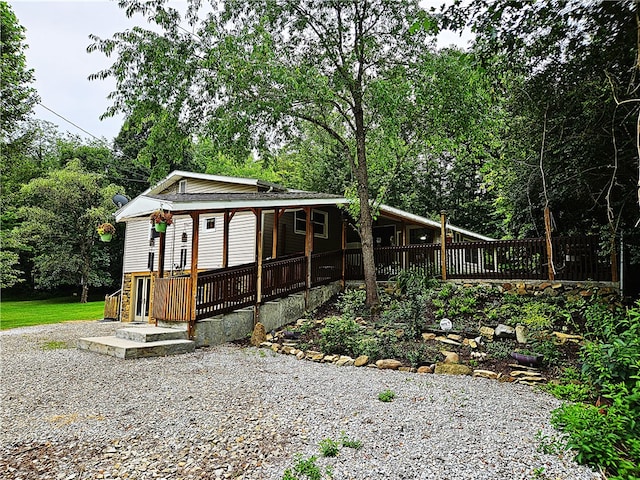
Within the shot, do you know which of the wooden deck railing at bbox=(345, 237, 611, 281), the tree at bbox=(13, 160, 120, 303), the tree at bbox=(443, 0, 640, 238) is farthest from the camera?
the tree at bbox=(13, 160, 120, 303)

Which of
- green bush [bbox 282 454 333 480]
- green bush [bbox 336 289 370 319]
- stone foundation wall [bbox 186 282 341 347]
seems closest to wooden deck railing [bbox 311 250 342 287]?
stone foundation wall [bbox 186 282 341 347]

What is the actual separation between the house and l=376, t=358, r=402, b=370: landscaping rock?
12.3 ft

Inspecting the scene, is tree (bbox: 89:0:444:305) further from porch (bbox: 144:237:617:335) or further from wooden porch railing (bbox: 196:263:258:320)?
wooden porch railing (bbox: 196:263:258:320)

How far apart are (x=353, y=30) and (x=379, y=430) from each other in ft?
29.3

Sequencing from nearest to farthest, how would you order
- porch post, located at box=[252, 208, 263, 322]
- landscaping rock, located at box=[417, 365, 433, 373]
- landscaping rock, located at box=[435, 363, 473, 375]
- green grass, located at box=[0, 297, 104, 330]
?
1. landscaping rock, located at box=[435, 363, 473, 375]
2. landscaping rock, located at box=[417, 365, 433, 373]
3. porch post, located at box=[252, 208, 263, 322]
4. green grass, located at box=[0, 297, 104, 330]

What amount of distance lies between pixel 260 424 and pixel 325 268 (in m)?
7.53

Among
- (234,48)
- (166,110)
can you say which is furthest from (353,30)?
(166,110)

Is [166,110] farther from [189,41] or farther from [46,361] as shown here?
[46,361]

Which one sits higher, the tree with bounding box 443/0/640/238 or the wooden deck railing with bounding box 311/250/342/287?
the tree with bounding box 443/0/640/238

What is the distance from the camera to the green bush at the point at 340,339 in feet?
23.2

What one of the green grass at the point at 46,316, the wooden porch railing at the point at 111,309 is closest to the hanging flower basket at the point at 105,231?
the green grass at the point at 46,316

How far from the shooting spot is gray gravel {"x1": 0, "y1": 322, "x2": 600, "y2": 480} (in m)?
2.98

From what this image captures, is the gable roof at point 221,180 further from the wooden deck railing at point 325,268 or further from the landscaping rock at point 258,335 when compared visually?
the landscaping rock at point 258,335

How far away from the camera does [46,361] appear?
6.66 metres
